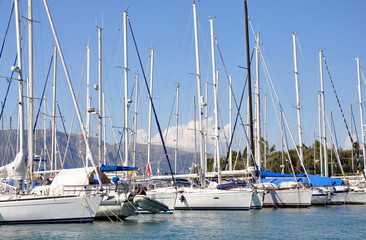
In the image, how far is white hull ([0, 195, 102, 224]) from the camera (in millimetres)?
25422

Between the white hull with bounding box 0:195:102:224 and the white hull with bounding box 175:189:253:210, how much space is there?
11168 millimetres

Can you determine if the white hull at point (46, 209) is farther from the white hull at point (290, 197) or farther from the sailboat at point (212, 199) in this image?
the white hull at point (290, 197)

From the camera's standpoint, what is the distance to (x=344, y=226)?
27281 mm

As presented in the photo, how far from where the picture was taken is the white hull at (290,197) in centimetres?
3775

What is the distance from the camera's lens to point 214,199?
1378 inches

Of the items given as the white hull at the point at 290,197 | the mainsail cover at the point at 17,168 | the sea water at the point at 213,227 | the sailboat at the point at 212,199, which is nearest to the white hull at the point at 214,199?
the sailboat at the point at 212,199

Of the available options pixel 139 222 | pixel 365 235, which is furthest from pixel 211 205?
pixel 365 235

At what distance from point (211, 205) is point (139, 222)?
7.87m

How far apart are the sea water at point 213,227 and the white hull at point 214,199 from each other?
95cm

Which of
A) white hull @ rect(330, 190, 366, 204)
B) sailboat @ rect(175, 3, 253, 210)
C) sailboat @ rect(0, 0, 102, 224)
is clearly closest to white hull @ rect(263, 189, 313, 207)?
sailboat @ rect(175, 3, 253, 210)

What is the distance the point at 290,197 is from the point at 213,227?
13.2 meters

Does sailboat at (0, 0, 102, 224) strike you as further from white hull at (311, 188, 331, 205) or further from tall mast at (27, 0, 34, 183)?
white hull at (311, 188, 331, 205)

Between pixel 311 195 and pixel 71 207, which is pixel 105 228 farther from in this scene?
pixel 311 195

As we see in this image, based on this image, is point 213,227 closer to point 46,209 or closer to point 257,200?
point 46,209
